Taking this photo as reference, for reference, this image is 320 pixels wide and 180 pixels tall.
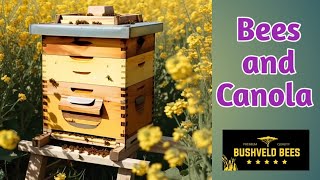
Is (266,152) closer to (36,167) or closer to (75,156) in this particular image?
(75,156)

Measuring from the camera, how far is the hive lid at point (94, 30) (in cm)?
248

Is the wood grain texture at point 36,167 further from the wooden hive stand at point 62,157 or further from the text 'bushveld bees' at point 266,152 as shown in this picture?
the text 'bushveld bees' at point 266,152

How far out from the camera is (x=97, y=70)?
2.63 m

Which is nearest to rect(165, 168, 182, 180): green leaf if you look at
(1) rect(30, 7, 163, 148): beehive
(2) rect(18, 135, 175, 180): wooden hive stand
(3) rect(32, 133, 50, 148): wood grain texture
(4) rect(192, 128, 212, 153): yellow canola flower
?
(2) rect(18, 135, 175, 180): wooden hive stand

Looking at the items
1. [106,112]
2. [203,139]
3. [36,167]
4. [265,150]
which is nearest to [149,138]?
[203,139]

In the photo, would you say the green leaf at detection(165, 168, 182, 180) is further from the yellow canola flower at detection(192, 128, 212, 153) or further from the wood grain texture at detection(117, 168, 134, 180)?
the yellow canola flower at detection(192, 128, 212, 153)

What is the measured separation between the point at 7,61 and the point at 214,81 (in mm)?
2110

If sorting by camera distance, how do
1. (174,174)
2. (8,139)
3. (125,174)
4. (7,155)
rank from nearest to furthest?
(8,139) → (174,174) → (125,174) → (7,155)

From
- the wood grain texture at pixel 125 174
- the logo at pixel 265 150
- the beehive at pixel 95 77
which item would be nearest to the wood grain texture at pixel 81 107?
the beehive at pixel 95 77

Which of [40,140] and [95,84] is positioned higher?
[95,84]

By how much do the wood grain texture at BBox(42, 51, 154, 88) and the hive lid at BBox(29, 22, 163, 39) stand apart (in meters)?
0.14

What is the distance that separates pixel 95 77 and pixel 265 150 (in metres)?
1.15

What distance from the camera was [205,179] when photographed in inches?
81.6

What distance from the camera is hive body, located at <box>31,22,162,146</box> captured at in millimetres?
2580
